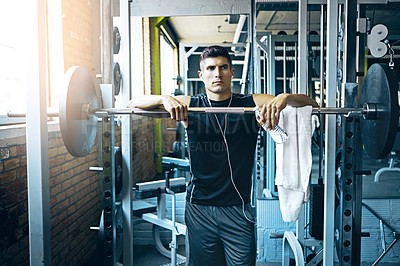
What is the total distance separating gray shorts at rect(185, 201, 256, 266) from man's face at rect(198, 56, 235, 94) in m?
0.58

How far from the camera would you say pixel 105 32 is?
1646 mm

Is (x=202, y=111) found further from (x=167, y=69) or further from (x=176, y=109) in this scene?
(x=167, y=69)

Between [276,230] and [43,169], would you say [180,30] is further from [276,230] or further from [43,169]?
[43,169]

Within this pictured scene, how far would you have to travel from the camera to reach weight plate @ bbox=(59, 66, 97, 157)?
1390mm

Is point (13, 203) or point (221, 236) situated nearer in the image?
point (221, 236)

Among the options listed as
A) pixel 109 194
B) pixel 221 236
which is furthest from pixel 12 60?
pixel 221 236

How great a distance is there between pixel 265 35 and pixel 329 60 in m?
2.55

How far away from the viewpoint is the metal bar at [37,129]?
127 cm

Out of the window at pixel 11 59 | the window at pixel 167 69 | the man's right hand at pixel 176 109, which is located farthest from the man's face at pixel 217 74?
the window at pixel 167 69

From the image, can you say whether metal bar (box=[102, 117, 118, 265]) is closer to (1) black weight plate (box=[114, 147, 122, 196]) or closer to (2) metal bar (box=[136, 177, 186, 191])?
(1) black weight plate (box=[114, 147, 122, 196])

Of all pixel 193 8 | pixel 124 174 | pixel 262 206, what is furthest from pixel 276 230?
pixel 193 8

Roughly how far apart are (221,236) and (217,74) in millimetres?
781

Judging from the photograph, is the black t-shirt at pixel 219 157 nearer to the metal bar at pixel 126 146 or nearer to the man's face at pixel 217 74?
the man's face at pixel 217 74

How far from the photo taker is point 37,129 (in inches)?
51.1
